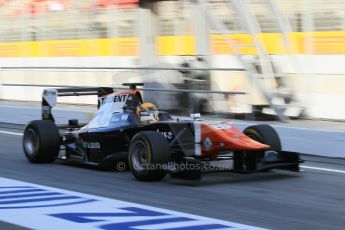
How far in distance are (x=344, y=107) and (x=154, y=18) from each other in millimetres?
6315

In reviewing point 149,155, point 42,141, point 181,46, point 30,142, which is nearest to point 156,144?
point 149,155

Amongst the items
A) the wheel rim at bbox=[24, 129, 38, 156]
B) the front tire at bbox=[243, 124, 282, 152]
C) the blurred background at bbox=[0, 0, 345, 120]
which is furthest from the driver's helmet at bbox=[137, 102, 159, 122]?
the blurred background at bbox=[0, 0, 345, 120]

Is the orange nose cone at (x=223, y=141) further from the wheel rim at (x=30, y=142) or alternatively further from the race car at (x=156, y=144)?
the wheel rim at (x=30, y=142)

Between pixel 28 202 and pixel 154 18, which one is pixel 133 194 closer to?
pixel 28 202

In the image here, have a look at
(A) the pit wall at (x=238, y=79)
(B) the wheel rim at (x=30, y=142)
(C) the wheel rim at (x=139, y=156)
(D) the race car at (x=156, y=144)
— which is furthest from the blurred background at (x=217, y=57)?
(C) the wheel rim at (x=139, y=156)

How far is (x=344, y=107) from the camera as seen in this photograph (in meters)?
12.2

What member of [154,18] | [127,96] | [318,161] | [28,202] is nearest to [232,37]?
[154,18]

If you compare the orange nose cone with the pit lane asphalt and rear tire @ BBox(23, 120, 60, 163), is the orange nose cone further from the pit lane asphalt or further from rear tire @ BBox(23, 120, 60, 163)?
rear tire @ BBox(23, 120, 60, 163)

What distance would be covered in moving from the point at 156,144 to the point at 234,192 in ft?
3.54

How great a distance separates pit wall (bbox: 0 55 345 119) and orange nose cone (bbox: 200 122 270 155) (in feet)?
12.3

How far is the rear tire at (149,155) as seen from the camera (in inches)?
319

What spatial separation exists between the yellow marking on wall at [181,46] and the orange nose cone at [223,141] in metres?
5.62

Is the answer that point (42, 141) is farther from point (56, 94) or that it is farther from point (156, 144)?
point (156, 144)

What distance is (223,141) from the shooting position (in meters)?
8.24
